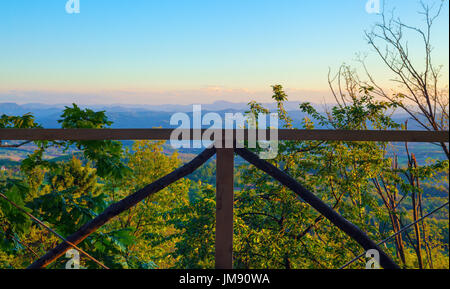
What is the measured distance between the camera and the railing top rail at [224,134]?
1101 millimetres

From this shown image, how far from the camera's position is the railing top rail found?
1.10 meters

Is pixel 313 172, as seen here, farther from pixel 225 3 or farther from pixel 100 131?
pixel 225 3

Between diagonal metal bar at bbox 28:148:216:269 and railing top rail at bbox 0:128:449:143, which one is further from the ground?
railing top rail at bbox 0:128:449:143

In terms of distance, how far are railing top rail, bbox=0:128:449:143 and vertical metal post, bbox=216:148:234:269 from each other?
80 millimetres

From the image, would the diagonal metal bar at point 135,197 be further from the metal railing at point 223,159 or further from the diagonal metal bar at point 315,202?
the diagonal metal bar at point 315,202

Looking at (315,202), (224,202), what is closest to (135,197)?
(224,202)

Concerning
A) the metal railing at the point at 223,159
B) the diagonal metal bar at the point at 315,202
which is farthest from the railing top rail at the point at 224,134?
the diagonal metal bar at the point at 315,202

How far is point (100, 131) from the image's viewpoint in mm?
1121

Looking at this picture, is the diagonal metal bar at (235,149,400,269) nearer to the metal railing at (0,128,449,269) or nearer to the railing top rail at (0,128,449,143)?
the metal railing at (0,128,449,269)

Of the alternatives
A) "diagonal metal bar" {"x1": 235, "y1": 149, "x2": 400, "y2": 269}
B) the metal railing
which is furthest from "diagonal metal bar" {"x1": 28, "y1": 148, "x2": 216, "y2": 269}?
"diagonal metal bar" {"x1": 235, "y1": 149, "x2": 400, "y2": 269}

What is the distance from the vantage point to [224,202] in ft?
3.66

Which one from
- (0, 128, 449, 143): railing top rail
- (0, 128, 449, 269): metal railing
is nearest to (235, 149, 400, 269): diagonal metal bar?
(0, 128, 449, 269): metal railing

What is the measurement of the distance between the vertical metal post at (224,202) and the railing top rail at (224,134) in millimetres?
80
